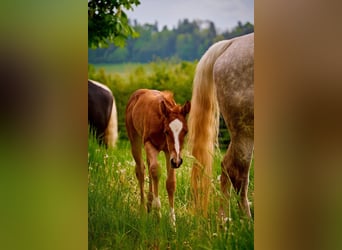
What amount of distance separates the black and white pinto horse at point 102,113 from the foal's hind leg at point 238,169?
615 mm

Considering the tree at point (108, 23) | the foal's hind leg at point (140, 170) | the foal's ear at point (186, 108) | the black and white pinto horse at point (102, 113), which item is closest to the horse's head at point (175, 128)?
the foal's ear at point (186, 108)

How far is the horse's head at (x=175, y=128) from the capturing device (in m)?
2.69

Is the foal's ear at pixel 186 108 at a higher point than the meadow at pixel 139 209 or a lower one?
higher

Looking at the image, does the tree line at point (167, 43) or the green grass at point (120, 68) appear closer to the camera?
the tree line at point (167, 43)

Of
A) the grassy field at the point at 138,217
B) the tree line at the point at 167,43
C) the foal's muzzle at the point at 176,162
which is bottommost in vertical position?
the grassy field at the point at 138,217

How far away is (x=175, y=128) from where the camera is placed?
8.83 feet

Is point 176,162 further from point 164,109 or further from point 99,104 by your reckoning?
point 99,104

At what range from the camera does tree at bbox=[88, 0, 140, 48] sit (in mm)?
2754

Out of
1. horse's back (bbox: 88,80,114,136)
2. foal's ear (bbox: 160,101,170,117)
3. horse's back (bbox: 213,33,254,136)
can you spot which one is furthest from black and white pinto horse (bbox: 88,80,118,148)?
horse's back (bbox: 213,33,254,136)

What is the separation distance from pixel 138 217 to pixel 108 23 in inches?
40.8

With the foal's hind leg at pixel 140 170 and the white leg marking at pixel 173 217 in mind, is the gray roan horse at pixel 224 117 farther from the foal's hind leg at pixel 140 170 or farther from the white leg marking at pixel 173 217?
the foal's hind leg at pixel 140 170

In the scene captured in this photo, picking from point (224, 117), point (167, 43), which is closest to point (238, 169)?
point (224, 117)

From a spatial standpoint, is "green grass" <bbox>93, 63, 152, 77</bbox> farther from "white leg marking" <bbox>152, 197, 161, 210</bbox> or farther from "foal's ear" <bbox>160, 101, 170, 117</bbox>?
"white leg marking" <bbox>152, 197, 161, 210</bbox>

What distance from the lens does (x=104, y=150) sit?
281 cm
